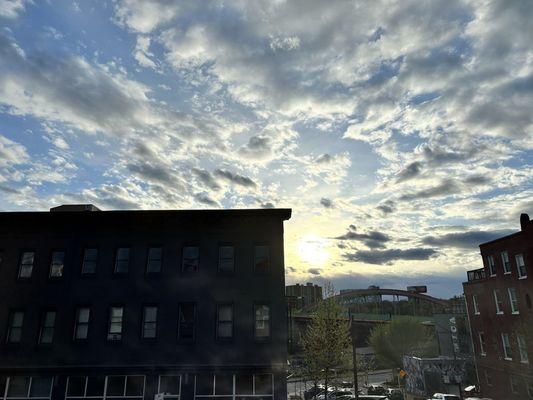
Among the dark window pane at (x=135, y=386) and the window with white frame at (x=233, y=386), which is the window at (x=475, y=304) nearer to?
the window with white frame at (x=233, y=386)

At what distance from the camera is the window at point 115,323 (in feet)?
76.9

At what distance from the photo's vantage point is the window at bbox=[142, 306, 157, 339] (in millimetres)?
23438

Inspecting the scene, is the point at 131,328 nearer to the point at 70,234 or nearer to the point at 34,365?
the point at 34,365

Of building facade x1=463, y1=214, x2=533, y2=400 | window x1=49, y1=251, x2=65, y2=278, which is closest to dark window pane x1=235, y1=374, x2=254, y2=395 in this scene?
window x1=49, y1=251, x2=65, y2=278

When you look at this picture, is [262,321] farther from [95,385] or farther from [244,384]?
[95,385]

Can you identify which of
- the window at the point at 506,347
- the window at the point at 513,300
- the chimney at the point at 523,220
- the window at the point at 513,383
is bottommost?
the window at the point at 513,383

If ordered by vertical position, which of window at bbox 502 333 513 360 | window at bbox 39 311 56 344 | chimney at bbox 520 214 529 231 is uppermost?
chimney at bbox 520 214 529 231

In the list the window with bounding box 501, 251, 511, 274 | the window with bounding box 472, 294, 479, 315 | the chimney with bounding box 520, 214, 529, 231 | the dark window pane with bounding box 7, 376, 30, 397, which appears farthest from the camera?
the window with bounding box 472, 294, 479, 315

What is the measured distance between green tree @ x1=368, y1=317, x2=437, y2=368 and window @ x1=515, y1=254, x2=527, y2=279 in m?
30.8

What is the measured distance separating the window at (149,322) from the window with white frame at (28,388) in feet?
20.6

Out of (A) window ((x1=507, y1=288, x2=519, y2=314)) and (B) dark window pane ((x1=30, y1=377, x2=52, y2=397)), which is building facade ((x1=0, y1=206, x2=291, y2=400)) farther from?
(A) window ((x1=507, y1=288, x2=519, y2=314))

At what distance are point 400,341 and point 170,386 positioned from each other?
4525 cm

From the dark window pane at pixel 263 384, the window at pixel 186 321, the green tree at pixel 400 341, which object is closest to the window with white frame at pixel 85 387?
the window at pixel 186 321

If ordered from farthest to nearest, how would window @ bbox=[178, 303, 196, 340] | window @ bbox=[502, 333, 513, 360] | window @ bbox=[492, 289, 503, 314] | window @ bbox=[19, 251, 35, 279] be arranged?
window @ bbox=[492, 289, 503, 314]
window @ bbox=[502, 333, 513, 360]
window @ bbox=[19, 251, 35, 279]
window @ bbox=[178, 303, 196, 340]
